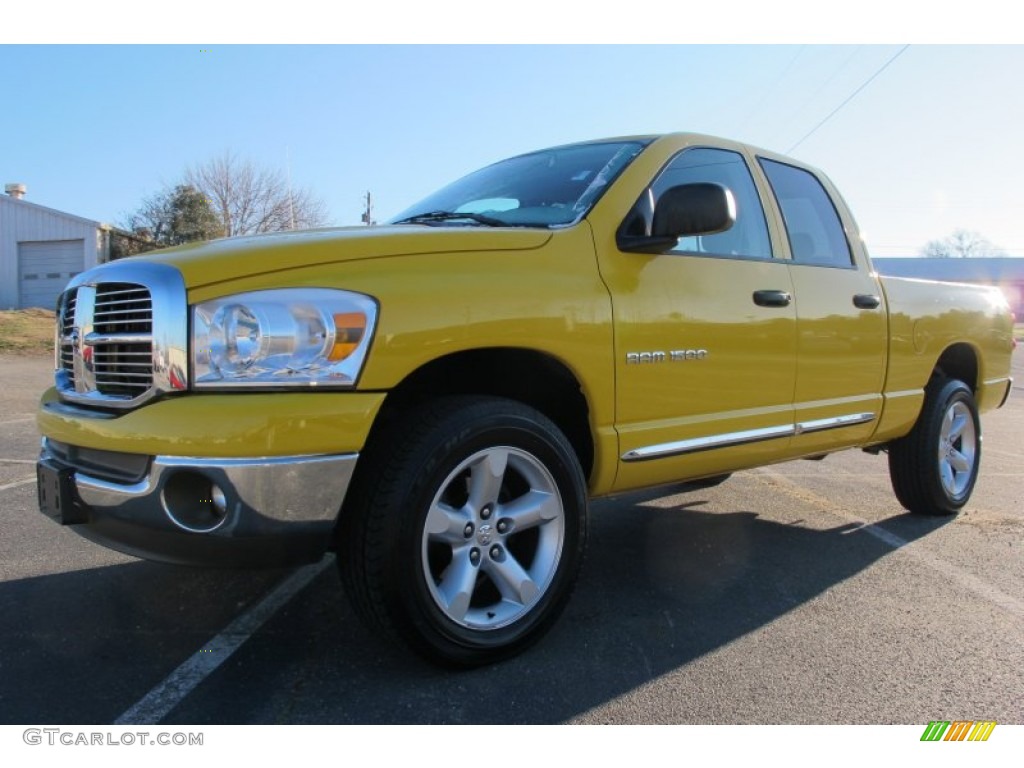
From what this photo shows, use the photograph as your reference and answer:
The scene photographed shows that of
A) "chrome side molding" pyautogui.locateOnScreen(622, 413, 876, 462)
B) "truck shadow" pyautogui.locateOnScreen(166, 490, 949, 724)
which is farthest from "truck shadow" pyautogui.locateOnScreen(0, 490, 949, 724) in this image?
"chrome side molding" pyautogui.locateOnScreen(622, 413, 876, 462)

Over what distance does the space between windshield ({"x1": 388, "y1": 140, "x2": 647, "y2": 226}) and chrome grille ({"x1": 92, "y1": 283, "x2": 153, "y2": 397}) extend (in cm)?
135

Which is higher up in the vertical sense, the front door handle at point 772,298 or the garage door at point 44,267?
the garage door at point 44,267

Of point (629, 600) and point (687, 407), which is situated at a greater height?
point (687, 407)

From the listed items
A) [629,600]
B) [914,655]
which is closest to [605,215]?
[629,600]

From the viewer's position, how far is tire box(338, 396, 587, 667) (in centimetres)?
244

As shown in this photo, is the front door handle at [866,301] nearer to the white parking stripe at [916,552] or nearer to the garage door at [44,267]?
the white parking stripe at [916,552]

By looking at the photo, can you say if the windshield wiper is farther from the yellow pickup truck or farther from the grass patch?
the grass patch

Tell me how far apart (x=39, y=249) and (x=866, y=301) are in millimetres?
28844

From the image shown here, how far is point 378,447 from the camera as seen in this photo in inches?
99.4

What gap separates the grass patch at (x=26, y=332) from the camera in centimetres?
1684

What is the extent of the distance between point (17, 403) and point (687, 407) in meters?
9.30

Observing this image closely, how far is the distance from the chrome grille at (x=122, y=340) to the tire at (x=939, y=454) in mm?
4279

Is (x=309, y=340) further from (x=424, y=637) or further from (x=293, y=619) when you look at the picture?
(x=293, y=619)

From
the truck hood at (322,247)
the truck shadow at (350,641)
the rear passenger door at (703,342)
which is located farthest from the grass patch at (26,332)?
the rear passenger door at (703,342)
